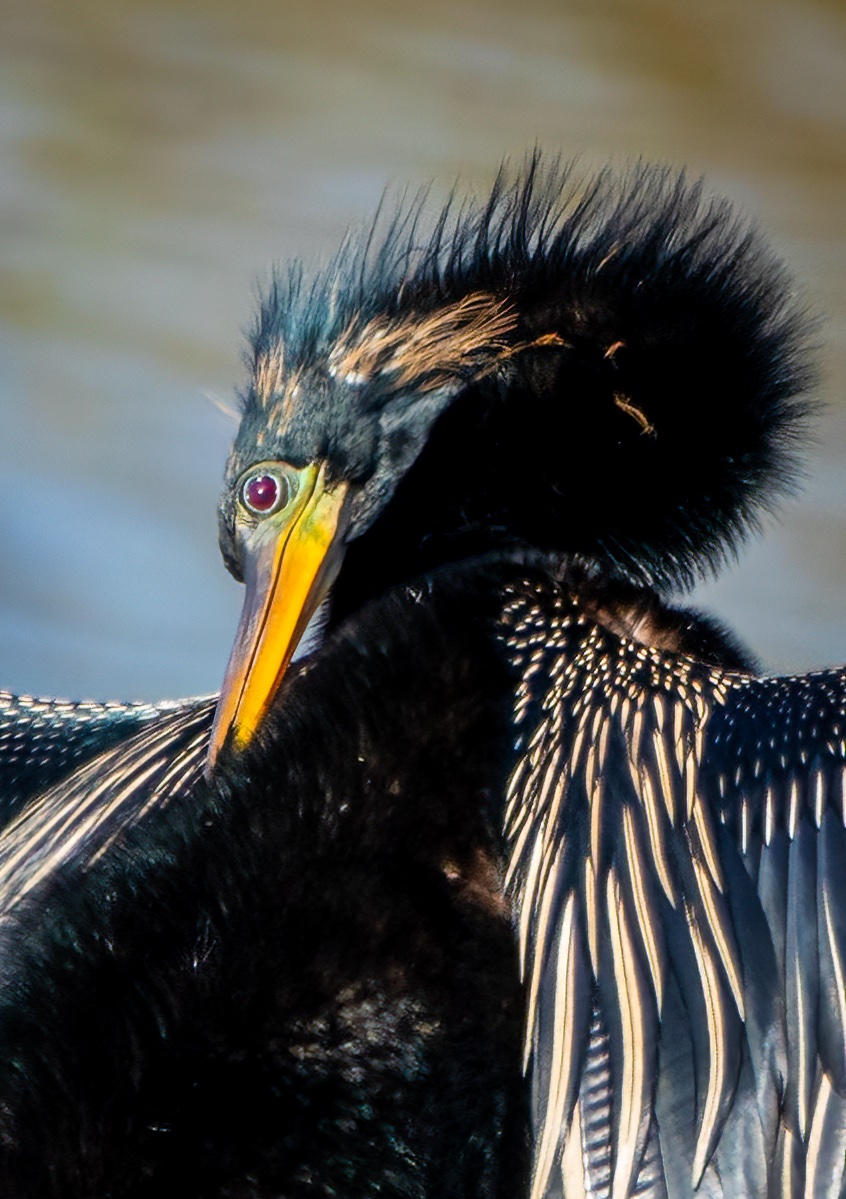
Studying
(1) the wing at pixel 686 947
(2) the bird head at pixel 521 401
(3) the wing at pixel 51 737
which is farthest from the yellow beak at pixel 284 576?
(1) the wing at pixel 686 947

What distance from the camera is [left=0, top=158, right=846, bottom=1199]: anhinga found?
129 centimetres

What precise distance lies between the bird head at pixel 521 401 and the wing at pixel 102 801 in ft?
0.51

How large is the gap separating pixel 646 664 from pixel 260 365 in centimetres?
62

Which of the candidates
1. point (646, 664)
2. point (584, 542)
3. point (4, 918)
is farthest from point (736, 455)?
point (4, 918)

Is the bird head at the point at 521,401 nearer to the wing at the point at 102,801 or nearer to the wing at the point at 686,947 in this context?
the wing at the point at 102,801

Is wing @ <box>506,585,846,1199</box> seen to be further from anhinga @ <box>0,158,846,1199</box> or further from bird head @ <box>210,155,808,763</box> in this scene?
bird head @ <box>210,155,808,763</box>

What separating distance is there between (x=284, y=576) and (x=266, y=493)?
0.10 metres

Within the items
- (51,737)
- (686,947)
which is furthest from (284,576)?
(686,947)

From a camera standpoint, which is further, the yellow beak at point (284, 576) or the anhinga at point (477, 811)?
the yellow beak at point (284, 576)

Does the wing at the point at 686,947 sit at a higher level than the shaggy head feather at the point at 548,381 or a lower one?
lower

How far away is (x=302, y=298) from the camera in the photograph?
5.88 ft

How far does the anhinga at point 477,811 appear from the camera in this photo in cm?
129

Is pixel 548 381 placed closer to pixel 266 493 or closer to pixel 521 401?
pixel 521 401

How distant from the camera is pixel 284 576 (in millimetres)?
1723
